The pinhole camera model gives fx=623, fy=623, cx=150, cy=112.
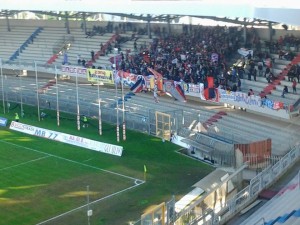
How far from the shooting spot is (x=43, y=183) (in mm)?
30234

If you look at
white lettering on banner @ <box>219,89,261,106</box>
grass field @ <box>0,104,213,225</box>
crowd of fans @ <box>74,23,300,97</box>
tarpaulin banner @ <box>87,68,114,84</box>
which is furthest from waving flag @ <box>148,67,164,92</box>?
white lettering on banner @ <box>219,89,261,106</box>

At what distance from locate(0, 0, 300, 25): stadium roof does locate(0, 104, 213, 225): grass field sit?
8312 millimetres

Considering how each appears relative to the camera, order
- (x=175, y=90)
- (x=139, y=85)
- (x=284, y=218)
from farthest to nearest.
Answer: (x=139, y=85) < (x=175, y=90) < (x=284, y=218)

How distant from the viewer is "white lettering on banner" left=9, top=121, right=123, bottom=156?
34750 millimetres

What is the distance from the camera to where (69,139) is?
3716cm

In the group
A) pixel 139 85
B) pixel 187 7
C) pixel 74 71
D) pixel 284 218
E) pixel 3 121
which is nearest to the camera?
pixel 284 218

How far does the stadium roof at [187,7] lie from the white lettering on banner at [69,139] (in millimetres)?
10098

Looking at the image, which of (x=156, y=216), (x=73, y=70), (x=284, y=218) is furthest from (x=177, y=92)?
(x=284, y=218)

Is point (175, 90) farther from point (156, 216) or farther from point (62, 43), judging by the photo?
point (156, 216)

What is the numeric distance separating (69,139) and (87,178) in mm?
6731

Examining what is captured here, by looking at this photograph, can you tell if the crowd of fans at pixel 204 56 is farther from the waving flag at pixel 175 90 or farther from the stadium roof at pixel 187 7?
the stadium roof at pixel 187 7

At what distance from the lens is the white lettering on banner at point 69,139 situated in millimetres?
34750

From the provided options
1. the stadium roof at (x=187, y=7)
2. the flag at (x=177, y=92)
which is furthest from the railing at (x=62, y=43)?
the flag at (x=177, y=92)

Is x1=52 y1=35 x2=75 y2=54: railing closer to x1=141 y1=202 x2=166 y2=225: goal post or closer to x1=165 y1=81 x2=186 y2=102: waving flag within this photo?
x1=165 y1=81 x2=186 y2=102: waving flag
